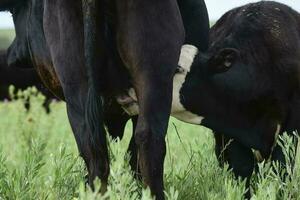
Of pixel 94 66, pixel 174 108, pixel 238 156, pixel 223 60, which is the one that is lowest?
pixel 238 156

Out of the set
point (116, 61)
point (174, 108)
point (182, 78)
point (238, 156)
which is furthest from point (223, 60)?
point (116, 61)

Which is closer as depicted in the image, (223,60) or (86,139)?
(86,139)

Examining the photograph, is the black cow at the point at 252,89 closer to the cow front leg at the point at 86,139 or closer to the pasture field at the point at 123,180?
the pasture field at the point at 123,180

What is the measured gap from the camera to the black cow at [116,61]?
12.0ft

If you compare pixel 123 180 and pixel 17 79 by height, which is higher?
pixel 123 180

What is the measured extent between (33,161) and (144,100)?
777mm

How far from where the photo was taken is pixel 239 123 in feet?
16.6

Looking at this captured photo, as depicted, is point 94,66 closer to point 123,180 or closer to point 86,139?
point 86,139

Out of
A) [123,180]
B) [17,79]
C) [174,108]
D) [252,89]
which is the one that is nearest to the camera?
[123,180]

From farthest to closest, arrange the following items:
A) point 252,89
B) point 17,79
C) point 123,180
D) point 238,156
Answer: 1. point 17,79
2. point 238,156
3. point 252,89
4. point 123,180

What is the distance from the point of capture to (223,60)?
4.78 meters

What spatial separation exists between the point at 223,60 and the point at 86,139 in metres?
1.20

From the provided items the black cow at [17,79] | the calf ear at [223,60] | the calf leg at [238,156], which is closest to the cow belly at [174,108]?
the calf ear at [223,60]

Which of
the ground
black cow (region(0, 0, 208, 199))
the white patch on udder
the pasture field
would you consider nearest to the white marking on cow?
the white patch on udder
